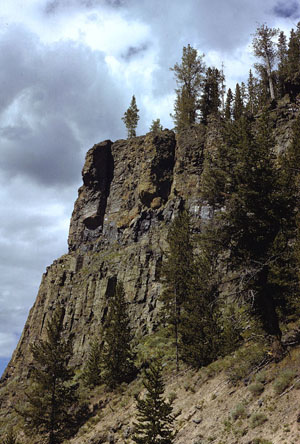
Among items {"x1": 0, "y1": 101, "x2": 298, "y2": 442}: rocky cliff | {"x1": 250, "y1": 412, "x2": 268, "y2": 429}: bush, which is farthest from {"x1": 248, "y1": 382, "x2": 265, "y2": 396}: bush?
{"x1": 0, "y1": 101, "x2": 298, "y2": 442}: rocky cliff

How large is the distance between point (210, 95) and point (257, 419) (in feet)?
209

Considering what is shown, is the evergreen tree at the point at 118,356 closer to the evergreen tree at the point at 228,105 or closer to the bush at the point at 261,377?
the bush at the point at 261,377

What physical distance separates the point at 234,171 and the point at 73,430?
28557 mm

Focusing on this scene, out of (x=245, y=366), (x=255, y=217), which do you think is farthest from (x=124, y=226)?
(x=245, y=366)

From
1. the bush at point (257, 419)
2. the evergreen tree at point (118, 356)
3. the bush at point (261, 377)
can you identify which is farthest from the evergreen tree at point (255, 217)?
the evergreen tree at point (118, 356)

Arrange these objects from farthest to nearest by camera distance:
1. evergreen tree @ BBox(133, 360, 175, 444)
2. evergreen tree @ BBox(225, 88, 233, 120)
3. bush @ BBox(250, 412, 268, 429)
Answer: evergreen tree @ BBox(225, 88, 233, 120) < evergreen tree @ BBox(133, 360, 175, 444) < bush @ BBox(250, 412, 268, 429)

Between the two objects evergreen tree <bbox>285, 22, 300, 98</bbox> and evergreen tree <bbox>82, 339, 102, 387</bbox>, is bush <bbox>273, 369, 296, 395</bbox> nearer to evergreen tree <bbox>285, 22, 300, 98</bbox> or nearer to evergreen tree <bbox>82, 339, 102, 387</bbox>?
evergreen tree <bbox>82, 339, 102, 387</bbox>

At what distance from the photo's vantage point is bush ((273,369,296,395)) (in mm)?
15172

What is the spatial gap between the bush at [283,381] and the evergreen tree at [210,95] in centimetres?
5399

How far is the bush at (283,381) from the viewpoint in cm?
1517

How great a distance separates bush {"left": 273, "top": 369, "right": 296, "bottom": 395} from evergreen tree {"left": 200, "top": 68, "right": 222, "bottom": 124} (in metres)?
54.0

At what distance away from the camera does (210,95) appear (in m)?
68.2

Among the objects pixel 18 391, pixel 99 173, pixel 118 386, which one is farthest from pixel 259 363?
pixel 99 173

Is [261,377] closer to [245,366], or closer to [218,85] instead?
[245,366]
